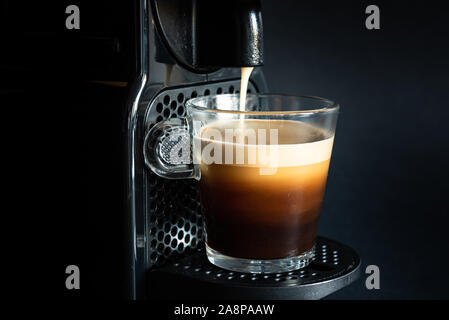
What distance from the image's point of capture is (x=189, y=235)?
0.76m

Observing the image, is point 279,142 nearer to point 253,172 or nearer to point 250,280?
point 253,172

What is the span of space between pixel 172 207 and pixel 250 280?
0.44 ft

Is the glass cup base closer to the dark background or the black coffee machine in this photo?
the black coffee machine

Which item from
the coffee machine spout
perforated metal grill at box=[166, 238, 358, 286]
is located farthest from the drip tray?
the coffee machine spout

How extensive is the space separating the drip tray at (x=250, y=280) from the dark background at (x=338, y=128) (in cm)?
6

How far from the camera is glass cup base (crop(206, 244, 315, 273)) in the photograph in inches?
26.5

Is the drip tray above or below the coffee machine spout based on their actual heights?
below

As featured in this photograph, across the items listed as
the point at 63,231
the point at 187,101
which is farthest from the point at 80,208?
the point at 187,101

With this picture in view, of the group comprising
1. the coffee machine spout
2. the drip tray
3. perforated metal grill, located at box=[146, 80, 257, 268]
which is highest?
the coffee machine spout

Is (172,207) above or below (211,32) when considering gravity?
below

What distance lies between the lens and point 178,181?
734mm

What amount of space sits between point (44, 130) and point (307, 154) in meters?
0.32

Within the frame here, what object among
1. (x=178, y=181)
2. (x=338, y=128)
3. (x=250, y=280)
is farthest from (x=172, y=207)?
(x=338, y=128)

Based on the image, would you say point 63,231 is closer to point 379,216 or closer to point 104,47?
point 104,47
